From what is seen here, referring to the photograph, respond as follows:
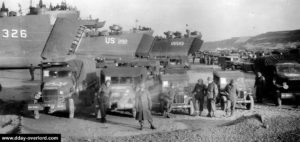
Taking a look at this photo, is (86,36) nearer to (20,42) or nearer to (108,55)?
(108,55)

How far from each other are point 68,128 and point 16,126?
5.77ft

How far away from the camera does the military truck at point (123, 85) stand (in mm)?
13422

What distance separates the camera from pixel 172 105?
1371 cm

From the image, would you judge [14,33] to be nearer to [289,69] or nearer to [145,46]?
[145,46]

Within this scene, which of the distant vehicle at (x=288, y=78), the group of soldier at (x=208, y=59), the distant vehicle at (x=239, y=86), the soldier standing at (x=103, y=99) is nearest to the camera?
the soldier standing at (x=103, y=99)

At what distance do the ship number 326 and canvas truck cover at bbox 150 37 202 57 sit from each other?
1945 centimetres

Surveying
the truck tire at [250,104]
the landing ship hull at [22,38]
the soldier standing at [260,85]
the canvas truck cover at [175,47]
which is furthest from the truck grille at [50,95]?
the canvas truck cover at [175,47]

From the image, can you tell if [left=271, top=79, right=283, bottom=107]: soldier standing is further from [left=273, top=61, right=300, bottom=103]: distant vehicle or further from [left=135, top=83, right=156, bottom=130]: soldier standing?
[left=135, top=83, right=156, bottom=130]: soldier standing

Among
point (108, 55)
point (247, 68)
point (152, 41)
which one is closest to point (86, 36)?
point (108, 55)

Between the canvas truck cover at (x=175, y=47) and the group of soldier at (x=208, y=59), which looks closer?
the canvas truck cover at (x=175, y=47)

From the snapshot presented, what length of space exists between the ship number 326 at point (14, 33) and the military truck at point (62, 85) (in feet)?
45.2

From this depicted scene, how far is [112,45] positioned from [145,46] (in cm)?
653

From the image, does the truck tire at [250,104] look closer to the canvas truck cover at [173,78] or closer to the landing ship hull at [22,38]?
the canvas truck cover at [173,78]

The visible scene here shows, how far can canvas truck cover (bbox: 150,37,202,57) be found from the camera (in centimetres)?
4241
